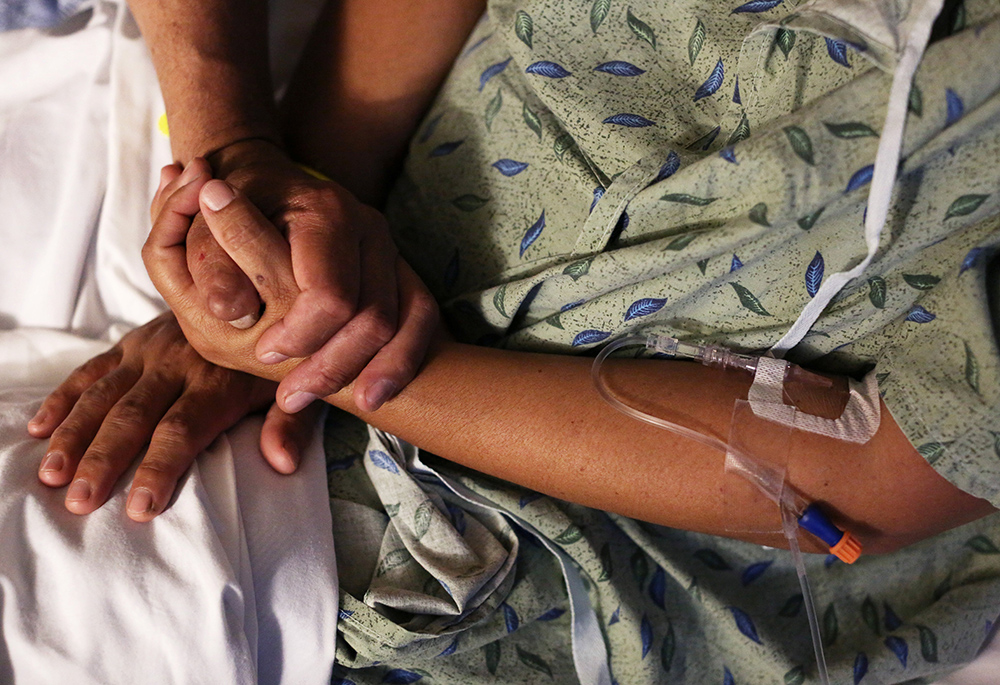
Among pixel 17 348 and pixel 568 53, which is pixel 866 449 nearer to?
pixel 568 53

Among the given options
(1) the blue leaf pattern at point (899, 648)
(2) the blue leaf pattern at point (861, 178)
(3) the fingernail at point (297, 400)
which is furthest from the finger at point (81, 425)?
(1) the blue leaf pattern at point (899, 648)

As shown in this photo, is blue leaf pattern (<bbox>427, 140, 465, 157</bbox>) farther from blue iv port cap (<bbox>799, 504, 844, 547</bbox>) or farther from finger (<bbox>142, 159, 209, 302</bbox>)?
blue iv port cap (<bbox>799, 504, 844, 547</bbox>)

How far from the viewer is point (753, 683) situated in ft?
3.18

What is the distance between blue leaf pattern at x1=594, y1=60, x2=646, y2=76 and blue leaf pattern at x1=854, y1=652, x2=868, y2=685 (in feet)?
2.52

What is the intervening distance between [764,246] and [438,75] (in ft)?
2.01

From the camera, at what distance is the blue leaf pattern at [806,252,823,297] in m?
0.81

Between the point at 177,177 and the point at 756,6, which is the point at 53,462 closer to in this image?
the point at 177,177

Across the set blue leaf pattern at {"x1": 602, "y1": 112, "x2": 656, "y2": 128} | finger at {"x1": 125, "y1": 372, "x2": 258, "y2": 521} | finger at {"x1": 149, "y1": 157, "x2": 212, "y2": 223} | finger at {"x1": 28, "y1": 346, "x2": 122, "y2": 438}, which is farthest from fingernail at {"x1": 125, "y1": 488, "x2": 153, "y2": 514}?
blue leaf pattern at {"x1": 602, "y1": 112, "x2": 656, "y2": 128}

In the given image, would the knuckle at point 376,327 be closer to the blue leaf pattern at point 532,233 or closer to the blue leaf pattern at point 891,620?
the blue leaf pattern at point 532,233

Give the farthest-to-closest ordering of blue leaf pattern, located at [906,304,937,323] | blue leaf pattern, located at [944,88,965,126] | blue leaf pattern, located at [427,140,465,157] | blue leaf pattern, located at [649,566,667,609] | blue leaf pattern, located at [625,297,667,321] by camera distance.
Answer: blue leaf pattern, located at [427,140,465,157]
blue leaf pattern, located at [649,566,667,609]
blue leaf pattern, located at [625,297,667,321]
blue leaf pattern, located at [906,304,937,323]
blue leaf pattern, located at [944,88,965,126]

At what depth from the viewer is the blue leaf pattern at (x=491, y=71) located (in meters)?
1.06

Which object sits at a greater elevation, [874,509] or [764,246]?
[764,246]

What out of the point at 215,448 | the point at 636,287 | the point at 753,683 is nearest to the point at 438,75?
the point at 636,287

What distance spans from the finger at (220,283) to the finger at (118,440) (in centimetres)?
18
